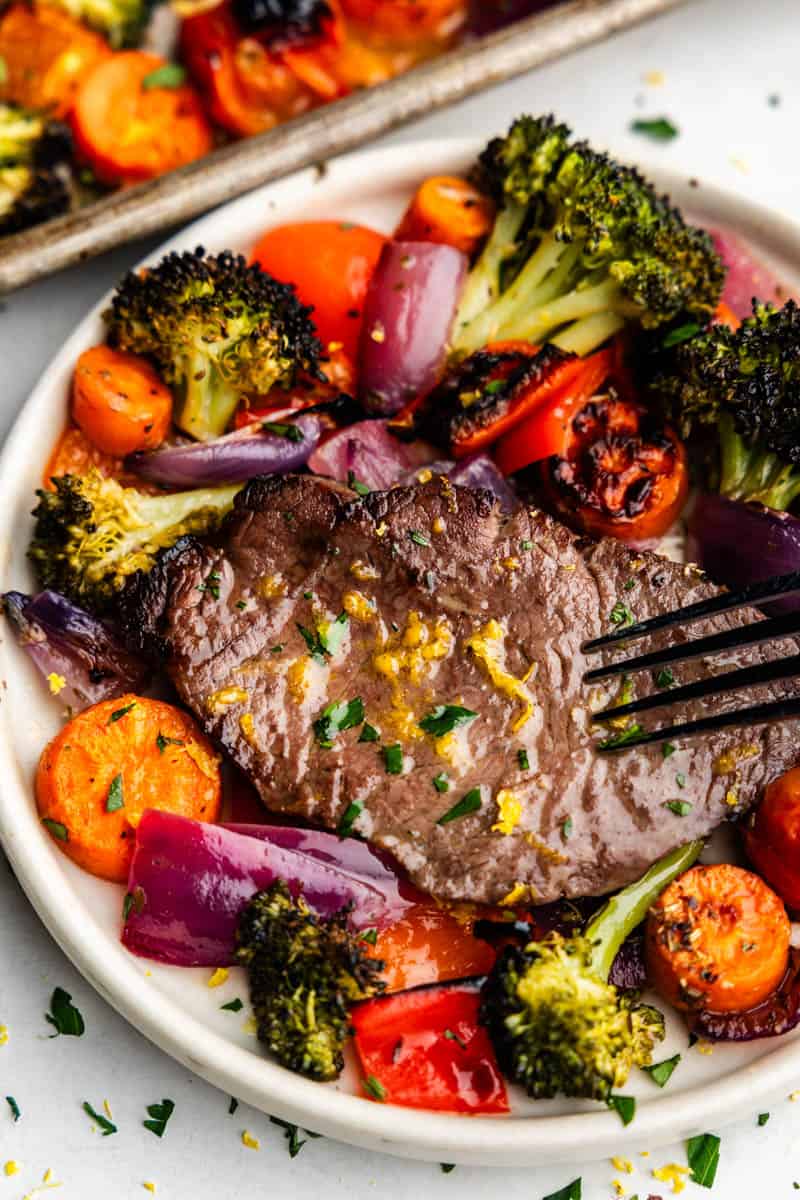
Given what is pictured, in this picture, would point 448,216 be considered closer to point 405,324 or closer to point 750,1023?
point 405,324

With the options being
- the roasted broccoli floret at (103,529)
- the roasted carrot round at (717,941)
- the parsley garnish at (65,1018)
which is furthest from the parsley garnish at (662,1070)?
the roasted broccoli floret at (103,529)


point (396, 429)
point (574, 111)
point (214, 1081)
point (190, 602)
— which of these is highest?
point (574, 111)

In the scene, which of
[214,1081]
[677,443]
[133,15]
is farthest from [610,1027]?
[133,15]

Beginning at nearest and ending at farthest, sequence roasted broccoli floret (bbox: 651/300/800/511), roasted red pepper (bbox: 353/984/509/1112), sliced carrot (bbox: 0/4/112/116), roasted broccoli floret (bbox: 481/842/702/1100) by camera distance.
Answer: roasted broccoli floret (bbox: 481/842/702/1100), roasted red pepper (bbox: 353/984/509/1112), roasted broccoli floret (bbox: 651/300/800/511), sliced carrot (bbox: 0/4/112/116)

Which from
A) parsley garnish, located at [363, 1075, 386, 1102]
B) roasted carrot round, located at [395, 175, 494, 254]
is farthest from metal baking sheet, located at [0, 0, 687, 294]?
parsley garnish, located at [363, 1075, 386, 1102]

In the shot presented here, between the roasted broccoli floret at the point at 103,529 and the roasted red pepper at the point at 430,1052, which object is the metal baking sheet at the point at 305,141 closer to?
the roasted broccoli floret at the point at 103,529

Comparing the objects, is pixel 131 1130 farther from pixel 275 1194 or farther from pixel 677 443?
pixel 677 443

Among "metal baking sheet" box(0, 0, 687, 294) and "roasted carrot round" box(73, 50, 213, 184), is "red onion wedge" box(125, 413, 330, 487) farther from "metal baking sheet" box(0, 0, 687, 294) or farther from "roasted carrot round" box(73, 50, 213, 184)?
"roasted carrot round" box(73, 50, 213, 184)
